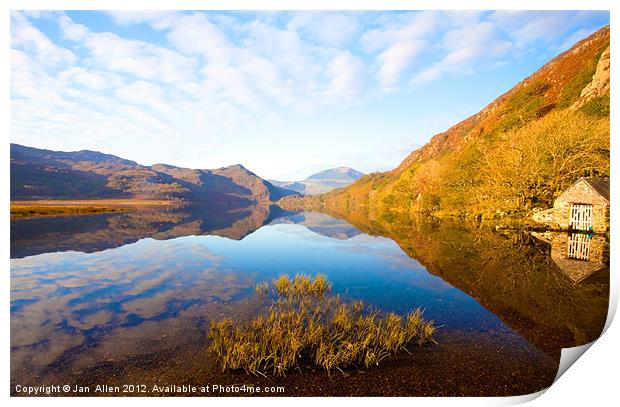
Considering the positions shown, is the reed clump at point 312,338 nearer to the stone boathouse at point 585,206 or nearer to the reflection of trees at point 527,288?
the reflection of trees at point 527,288

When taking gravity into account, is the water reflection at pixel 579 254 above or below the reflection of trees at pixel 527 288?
above

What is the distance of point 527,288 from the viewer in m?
12.8

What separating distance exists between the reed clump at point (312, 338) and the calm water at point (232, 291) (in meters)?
1.06

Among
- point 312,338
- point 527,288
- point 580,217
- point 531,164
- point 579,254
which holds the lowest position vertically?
point 527,288

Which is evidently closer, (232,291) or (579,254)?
(232,291)

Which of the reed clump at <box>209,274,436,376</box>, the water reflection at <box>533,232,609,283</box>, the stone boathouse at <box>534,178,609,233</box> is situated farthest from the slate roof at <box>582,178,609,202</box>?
the reed clump at <box>209,274,436,376</box>

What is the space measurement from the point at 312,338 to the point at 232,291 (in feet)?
21.2

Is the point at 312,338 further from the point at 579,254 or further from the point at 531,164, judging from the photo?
the point at 531,164

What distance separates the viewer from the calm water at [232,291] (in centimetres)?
834

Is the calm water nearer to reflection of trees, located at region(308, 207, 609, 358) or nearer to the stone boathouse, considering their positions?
reflection of trees, located at region(308, 207, 609, 358)

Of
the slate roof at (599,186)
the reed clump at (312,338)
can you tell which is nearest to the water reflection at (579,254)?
the slate roof at (599,186)

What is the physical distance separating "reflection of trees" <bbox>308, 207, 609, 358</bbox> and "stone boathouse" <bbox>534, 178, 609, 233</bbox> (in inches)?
214

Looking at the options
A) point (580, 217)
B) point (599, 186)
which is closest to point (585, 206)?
point (580, 217)
